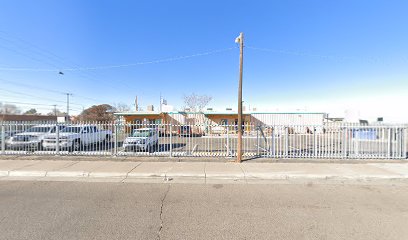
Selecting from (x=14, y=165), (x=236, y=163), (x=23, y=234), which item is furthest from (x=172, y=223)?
(x=14, y=165)

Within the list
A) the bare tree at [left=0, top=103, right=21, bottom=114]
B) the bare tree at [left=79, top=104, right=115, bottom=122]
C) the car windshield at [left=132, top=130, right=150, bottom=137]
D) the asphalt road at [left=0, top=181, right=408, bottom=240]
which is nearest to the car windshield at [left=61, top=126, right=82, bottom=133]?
the car windshield at [left=132, top=130, right=150, bottom=137]

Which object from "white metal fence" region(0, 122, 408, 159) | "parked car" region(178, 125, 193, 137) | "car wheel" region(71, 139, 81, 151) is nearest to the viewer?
"white metal fence" region(0, 122, 408, 159)

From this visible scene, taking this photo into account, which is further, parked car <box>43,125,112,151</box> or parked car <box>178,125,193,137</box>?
parked car <box>178,125,193,137</box>

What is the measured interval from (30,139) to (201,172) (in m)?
9.88

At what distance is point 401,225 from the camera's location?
3277 mm

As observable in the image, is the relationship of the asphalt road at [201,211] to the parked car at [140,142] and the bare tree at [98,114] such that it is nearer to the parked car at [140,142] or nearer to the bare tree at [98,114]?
the parked car at [140,142]

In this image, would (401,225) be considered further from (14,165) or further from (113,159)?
(14,165)

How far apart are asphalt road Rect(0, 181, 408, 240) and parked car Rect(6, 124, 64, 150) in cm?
547

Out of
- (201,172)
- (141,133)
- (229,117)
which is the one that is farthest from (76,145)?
(229,117)

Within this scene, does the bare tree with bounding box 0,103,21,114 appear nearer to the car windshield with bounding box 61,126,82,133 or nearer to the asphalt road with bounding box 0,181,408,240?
the car windshield with bounding box 61,126,82,133

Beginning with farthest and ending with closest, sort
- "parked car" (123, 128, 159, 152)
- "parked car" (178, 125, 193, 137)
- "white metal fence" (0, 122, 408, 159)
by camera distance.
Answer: "parked car" (178, 125, 193, 137), "parked car" (123, 128, 159, 152), "white metal fence" (0, 122, 408, 159)

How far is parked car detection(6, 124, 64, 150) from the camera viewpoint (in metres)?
9.52

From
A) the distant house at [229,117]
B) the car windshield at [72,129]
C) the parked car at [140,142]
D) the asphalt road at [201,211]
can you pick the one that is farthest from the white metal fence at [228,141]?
the distant house at [229,117]

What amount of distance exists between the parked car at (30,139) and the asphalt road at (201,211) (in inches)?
215
